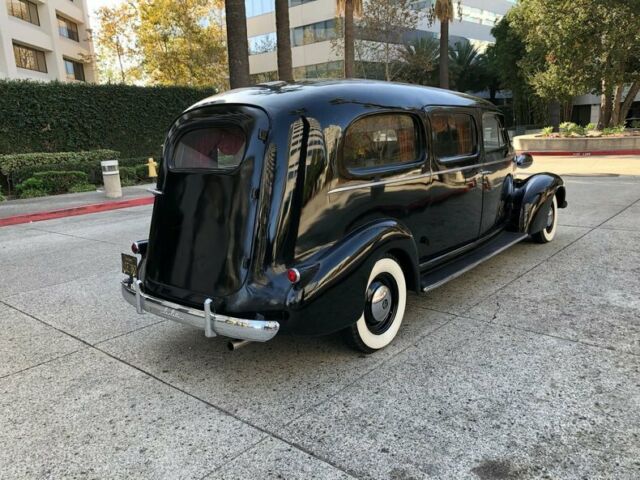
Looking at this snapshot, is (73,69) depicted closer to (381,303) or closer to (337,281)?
(381,303)

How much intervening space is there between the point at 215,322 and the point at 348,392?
3.16ft

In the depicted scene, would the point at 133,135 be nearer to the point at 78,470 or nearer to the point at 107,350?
the point at 107,350

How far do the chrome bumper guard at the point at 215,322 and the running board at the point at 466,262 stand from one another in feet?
5.00

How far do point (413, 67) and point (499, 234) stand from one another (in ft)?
98.2

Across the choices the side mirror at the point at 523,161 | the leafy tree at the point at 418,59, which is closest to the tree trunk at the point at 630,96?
the leafy tree at the point at 418,59

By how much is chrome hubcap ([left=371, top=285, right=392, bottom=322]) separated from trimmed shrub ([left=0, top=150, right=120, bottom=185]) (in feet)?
46.9

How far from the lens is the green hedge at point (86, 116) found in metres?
15.9

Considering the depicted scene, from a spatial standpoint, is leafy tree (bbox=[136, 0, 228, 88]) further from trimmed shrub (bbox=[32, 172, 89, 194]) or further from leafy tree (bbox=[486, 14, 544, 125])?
leafy tree (bbox=[486, 14, 544, 125])

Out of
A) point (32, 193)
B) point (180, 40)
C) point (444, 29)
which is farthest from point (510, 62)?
point (32, 193)

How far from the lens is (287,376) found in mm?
3484

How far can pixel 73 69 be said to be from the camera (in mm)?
40875

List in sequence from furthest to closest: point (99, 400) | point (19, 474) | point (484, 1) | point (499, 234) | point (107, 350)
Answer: point (484, 1) < point (499, 234) < point (107, 350) < point (99, 400) < point (19, 474)

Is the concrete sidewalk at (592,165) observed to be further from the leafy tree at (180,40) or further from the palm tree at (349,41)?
the leafy tree at (180,40)

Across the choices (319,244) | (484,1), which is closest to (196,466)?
(319,244)
